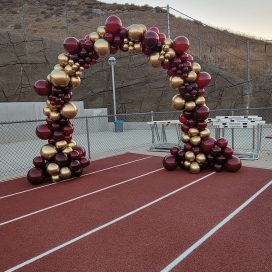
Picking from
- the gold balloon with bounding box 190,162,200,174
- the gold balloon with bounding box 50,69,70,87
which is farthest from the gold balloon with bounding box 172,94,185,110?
the gold balloon with bounding box 50,69,70,87

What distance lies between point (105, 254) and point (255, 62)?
2903cm

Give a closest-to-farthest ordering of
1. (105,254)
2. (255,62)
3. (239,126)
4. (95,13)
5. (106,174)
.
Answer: (105,254)
(106,174)
(239,126)
(255,62)
(95,13)

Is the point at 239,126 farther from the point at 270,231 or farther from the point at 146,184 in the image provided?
the point at 270,231

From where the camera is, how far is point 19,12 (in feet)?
162

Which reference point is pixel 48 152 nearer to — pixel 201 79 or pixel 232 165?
pixel 201 79

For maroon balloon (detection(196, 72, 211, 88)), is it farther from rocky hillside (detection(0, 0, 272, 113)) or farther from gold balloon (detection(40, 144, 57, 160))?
rocky hillside (detection(0, 0, 272, 113))

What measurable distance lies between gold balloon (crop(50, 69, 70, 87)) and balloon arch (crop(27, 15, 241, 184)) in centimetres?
2

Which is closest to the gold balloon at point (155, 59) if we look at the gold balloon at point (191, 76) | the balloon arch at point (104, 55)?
the balloon arch at point (104, 55)

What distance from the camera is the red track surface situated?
3.91 metres

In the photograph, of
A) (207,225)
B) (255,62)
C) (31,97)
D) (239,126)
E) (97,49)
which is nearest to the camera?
(207,225)

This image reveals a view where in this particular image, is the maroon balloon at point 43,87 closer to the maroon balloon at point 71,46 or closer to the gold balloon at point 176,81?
the maroon balloon at point 71,46

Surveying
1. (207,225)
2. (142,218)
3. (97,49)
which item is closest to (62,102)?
(97,49)

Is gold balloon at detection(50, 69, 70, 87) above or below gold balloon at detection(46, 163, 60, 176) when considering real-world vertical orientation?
above

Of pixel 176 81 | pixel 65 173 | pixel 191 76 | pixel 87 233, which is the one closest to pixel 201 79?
pixel 191 76
